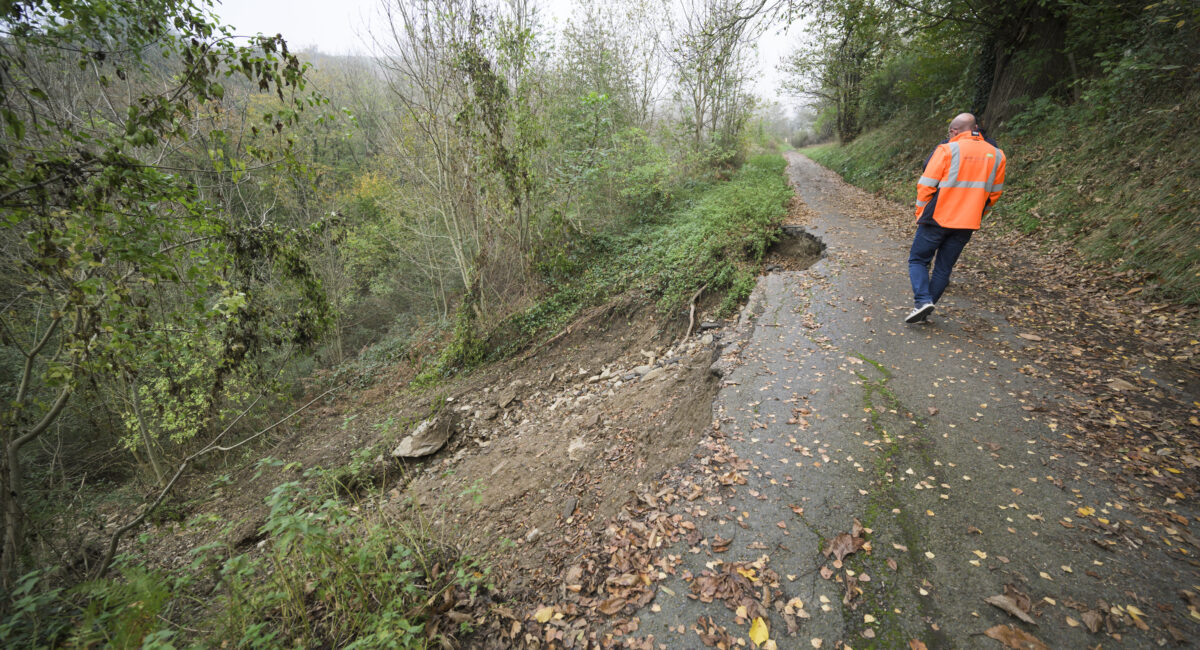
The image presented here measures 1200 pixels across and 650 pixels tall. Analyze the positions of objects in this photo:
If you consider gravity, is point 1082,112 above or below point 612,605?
above

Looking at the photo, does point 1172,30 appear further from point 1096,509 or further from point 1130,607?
point 1130,607

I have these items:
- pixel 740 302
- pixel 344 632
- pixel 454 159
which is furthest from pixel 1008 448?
pixel 454 159

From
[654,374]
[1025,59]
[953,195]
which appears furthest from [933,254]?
[1025,59]

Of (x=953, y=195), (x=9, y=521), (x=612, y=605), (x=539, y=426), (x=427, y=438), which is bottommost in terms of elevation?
(x=427, y=438)

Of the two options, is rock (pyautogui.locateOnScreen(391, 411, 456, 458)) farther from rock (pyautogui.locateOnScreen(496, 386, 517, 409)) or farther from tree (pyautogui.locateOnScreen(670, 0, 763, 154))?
tree (pyautogui.locateOnScreen(670, 0, 763, 154))

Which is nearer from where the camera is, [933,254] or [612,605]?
[612,605]

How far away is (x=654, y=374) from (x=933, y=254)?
3.68 meters

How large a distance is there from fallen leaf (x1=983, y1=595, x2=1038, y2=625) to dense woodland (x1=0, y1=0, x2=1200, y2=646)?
10.1 feet

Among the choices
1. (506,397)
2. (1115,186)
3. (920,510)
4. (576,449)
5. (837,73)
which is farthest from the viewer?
(837,73)

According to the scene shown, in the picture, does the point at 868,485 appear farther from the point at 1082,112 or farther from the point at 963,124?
the point at 1082,112

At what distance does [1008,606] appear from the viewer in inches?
83.4

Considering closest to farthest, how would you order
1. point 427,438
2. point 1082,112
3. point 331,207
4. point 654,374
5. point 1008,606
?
point 1008,606 → point 654,374 → point 427,438 → point 1082,112 → point 331,207

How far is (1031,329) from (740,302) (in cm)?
339

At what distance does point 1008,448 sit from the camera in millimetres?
3113
